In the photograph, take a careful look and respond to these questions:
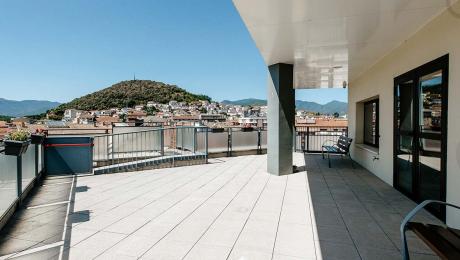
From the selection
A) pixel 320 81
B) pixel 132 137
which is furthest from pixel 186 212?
pixel 320 81

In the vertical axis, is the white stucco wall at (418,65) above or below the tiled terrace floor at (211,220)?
above

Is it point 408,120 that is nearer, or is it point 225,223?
point 225,223

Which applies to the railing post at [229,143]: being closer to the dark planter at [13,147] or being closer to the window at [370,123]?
the window at [370,123]

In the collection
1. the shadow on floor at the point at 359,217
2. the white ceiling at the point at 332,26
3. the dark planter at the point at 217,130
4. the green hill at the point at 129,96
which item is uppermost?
the green hill at the point at 129,96

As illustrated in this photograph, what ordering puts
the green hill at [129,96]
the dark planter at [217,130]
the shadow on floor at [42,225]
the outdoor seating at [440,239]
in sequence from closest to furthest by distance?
1. the outdoor seating at [440,239]
2. the shadow on floor at [42,225]
3. the dark planter at [217,130]
4. the green hill at [129,96]

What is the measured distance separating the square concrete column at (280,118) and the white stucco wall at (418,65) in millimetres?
2059

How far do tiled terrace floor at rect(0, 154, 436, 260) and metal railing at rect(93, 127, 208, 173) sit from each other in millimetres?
1294

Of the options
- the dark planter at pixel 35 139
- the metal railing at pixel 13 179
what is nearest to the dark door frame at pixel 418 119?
the metal railing at pixel 13 179

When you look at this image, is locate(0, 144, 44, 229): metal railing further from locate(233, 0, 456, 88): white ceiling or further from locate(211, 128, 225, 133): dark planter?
locate(211, 128, 225, 133): dark planter

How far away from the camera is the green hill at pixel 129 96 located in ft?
180

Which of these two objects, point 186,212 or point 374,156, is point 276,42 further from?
point 374,156

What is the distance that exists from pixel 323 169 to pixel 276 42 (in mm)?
4161

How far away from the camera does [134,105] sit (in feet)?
189

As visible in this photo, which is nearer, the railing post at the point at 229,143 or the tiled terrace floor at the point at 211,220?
the tiled terrace floor at the point at 211,220
